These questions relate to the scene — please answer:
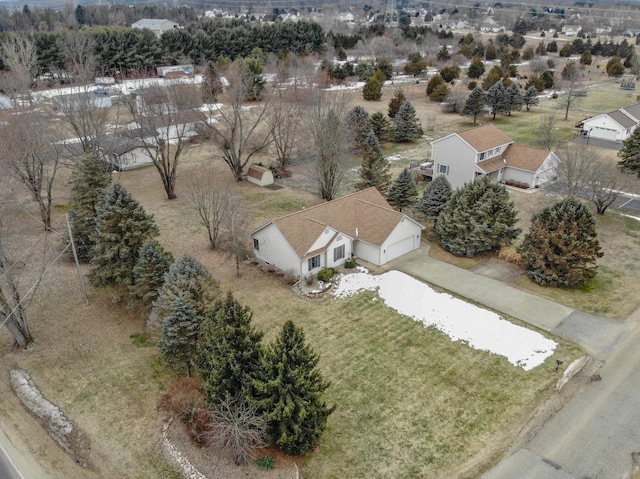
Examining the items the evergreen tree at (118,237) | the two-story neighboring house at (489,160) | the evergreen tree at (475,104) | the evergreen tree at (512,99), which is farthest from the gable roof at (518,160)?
the evergreen tree at (118,237)

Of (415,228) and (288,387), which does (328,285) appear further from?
(288,387)

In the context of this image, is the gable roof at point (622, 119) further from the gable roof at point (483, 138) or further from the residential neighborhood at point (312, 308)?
the gable roof at point (483, 138)

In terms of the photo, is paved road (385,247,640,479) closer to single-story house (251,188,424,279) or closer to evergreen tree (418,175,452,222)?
single-story house (251,188,424,279)

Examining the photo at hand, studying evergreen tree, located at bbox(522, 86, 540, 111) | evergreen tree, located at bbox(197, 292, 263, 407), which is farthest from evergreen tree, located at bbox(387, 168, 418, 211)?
evergreen tree, located at bbox(522, 86, 540, 111)

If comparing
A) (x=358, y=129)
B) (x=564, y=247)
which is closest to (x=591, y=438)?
(x=564, y=247)

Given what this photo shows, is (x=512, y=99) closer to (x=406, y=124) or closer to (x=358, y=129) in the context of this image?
(x=406, y=124)
